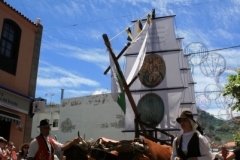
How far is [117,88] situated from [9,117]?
503 centimetres

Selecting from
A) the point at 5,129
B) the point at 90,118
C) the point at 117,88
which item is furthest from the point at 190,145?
the point at 90,118

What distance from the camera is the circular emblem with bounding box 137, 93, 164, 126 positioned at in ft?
61.9

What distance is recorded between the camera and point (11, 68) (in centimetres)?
1410

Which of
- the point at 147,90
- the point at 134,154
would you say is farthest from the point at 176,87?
the point at 134,154

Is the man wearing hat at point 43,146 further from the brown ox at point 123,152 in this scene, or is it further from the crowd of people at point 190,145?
the crowd of people at point 190,145

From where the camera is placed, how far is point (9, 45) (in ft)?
46.9

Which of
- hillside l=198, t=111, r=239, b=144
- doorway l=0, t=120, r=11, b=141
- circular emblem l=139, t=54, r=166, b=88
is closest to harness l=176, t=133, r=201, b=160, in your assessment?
doorway l=0, t=120, r=11, b=141

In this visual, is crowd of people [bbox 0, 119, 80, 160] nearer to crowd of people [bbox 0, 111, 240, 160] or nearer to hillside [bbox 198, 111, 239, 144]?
crowd of people [bbox 0, 111, 240, 160]

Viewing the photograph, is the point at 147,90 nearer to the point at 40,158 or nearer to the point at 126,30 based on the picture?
the point at 126,30

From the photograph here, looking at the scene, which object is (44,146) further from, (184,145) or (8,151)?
(8,151)

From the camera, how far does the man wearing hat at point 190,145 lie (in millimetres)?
3675

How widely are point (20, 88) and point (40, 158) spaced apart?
10686 millimetres

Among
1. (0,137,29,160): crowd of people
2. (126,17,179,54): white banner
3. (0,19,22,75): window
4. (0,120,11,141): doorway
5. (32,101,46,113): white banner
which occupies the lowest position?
(0,137,29,160): crowd of people

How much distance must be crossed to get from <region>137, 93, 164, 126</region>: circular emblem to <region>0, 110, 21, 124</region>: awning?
8148 millimetres
